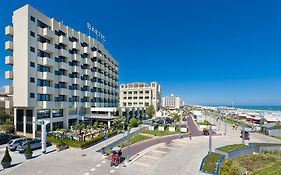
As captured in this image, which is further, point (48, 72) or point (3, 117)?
point (3, 117)

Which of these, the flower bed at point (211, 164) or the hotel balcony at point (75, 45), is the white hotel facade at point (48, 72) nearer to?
the hotel balcony at point (75, 45)

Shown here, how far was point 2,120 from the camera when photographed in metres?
45.6

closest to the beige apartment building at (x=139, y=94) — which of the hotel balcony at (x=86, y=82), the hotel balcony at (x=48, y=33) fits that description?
the hotel balcony at (x=86, y=82)

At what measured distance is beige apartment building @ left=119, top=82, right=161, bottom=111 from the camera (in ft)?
383

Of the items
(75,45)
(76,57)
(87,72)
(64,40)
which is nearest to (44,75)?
(64,40)

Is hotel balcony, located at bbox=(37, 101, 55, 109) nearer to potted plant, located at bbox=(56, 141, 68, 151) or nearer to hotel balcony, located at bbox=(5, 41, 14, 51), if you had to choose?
hotel balcony, located at bbox=(5, 41, 14, 51)

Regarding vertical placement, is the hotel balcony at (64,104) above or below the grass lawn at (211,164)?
above

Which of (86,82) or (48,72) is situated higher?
(48,72)

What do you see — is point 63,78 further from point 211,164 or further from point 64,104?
point 211,164

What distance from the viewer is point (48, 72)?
42.8 metres

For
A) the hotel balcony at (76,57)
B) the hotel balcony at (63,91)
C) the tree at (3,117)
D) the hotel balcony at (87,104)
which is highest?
the hotel balcony at (76,57)

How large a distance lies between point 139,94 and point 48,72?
260 ft

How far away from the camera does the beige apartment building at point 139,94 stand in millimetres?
116875

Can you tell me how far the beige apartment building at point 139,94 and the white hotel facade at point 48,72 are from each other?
191 feet
